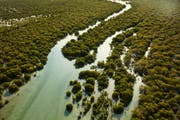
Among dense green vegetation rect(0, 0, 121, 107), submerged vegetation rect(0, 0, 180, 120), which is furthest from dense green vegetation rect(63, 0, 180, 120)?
dense green vegetation rect(0, 0, 121, 107)

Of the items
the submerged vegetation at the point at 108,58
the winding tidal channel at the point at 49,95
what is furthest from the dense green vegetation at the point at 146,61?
the winding tidal channel at the point at 49,95

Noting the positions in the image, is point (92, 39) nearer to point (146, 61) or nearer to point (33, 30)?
point (146, 61)

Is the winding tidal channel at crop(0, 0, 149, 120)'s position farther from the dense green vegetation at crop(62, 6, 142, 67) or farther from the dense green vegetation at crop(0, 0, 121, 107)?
the dense green vegetation at crop(62, 6, 142, 67)

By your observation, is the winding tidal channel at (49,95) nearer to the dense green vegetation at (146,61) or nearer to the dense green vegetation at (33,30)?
the dense green vegetation at (146,61)

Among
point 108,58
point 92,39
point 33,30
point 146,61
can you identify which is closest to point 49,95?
point 108,58

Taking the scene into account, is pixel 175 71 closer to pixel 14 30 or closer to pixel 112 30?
pixel 112 30

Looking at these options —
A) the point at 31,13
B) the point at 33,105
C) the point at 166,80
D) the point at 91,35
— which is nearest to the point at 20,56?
the point at 33,105
